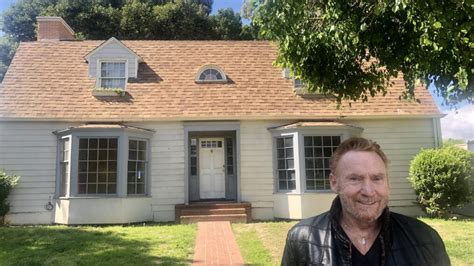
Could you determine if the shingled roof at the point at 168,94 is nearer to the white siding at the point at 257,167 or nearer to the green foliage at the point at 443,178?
the white siding at the point at 257,167

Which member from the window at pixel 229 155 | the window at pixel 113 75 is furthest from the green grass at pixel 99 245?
the window at pixel 113 75

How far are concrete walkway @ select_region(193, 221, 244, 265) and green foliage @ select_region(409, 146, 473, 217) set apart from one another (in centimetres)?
600

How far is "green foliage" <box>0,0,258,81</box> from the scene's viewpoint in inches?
1351

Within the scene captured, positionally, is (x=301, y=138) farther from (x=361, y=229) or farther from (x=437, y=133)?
(x=361, y=229)

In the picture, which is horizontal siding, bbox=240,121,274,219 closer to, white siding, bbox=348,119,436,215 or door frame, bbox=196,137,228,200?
door frame, bbox=196,137,228,200

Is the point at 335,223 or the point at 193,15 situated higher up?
the point at 193,15

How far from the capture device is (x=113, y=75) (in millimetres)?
14258

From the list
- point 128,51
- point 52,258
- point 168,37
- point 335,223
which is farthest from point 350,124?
point 168,37

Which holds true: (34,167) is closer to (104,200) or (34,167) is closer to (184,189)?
(104,200)

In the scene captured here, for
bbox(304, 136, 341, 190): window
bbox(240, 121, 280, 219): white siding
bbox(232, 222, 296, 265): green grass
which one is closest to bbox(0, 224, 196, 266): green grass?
bbox(232, 222, 296, 265): green grass

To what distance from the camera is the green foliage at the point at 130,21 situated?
3431 cm

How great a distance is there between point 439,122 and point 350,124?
9.60 feet

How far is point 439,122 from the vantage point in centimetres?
1368

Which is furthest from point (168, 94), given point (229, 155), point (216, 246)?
point (216, 246)
